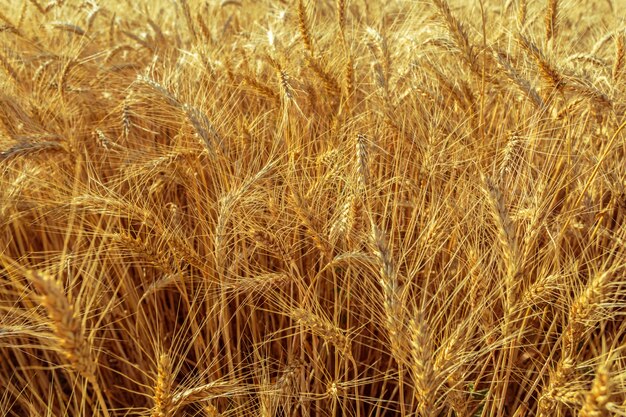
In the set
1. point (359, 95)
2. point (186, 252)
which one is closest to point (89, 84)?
point (359, 95)

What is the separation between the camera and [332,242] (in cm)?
145

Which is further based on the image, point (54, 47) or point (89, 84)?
point (54, 47)

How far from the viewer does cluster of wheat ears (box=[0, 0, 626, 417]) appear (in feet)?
4.17

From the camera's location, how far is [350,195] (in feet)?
4.70

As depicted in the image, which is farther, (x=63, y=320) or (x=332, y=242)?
(x=332, y=242)

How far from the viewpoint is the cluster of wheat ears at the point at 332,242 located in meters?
1.27

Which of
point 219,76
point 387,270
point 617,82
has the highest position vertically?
point 219,76

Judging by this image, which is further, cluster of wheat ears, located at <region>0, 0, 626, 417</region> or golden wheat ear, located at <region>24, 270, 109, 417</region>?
cluster of wheat ears, located at <region>0, 0, 626, 417</region>

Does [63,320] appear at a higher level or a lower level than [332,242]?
higher

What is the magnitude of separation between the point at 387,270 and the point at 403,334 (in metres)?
0.15

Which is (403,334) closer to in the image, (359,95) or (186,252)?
(186,252)

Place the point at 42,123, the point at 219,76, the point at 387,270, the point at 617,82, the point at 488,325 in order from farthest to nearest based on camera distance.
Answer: the point at 219,76
the point at 42,123
the point at 617,82
the point at 488,325
the point at 387,270

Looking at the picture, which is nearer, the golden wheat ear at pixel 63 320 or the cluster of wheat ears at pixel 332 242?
the golden wheat ear at pixel 63 320

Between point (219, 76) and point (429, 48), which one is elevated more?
point (219, 76)
